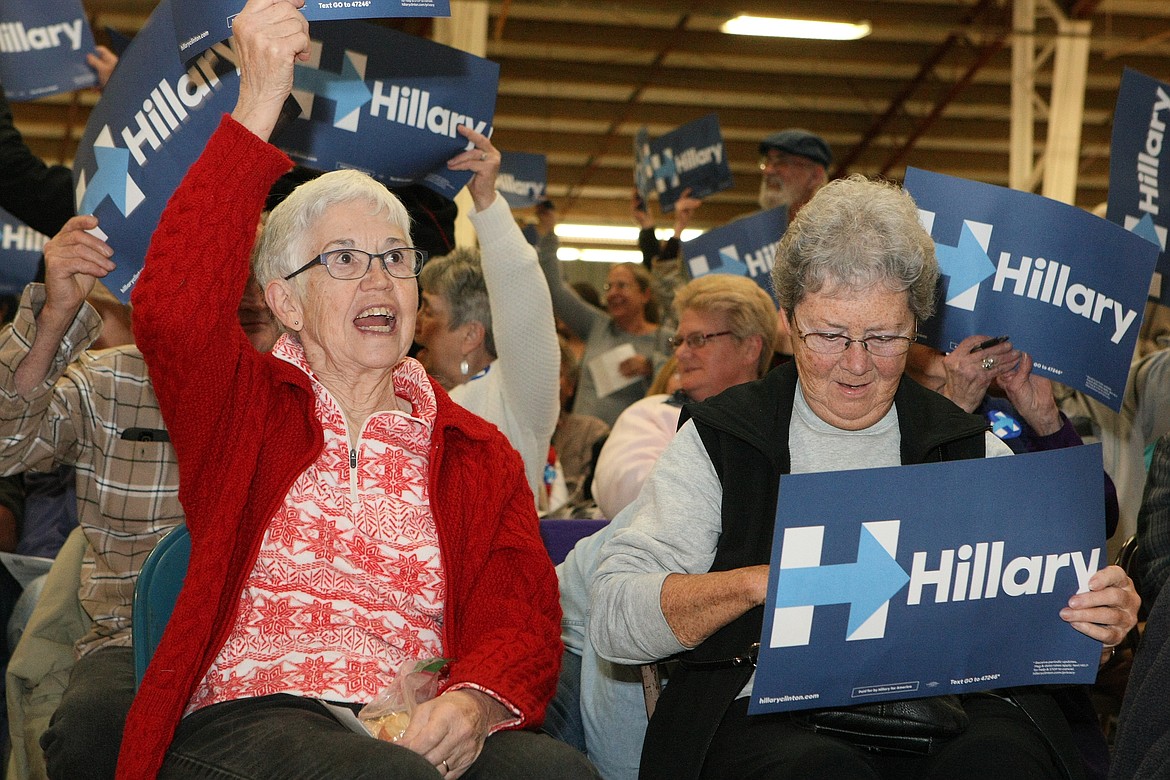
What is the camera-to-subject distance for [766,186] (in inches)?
217

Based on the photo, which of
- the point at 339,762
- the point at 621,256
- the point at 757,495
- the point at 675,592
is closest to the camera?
the point at 339,762

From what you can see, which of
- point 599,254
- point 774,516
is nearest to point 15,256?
point 774,516

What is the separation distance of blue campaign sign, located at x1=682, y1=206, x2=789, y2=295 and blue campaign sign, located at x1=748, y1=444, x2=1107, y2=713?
284cm

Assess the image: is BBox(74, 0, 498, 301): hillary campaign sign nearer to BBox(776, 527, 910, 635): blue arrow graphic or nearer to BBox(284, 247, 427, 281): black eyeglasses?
BBox(284, 247, 427, 281): black eyeglasses

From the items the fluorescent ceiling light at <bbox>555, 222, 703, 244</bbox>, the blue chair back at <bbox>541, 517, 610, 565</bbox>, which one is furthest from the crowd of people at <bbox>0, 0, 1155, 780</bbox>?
the fluorescent ceiling light at <bbox>555, 222, 703, 244</bbox>

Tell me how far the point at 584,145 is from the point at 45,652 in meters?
15.2

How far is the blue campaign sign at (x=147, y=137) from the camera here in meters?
2.85

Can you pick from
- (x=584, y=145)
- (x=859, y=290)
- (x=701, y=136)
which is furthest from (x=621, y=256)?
(x=859, y=290)

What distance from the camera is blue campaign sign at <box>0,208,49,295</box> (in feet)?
18.2

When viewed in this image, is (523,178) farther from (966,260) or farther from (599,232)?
(599,232)

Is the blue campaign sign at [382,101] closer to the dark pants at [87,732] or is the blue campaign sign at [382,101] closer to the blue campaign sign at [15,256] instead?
the dark pants at [87,732]

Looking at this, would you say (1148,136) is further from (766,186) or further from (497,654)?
(497,654)

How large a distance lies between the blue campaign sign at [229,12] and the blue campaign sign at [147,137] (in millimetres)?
233

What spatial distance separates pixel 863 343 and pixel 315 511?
108cm
